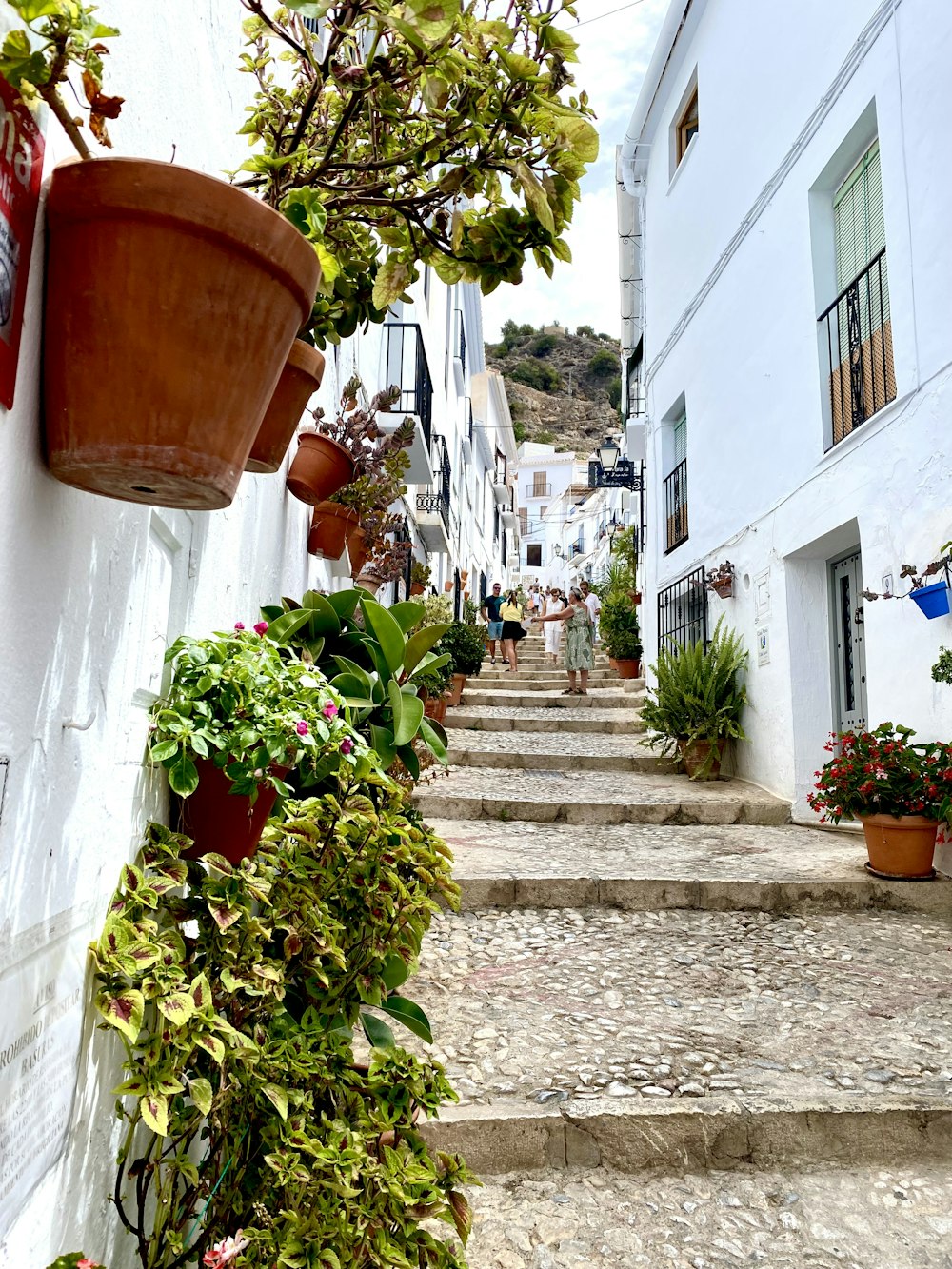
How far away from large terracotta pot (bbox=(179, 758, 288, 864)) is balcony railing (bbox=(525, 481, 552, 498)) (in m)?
44.8

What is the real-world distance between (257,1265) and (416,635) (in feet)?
5.40

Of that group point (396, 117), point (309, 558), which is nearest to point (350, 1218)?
point (396, 117)

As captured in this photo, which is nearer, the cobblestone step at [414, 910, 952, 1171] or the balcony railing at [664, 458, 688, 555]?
the cobblestone step at [414, 910, 952, 1171]

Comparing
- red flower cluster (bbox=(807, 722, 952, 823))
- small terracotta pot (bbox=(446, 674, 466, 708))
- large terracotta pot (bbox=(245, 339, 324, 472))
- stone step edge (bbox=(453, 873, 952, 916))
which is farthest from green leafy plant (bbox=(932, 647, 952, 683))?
small terracotta pot (bbox=(446, 674, 466, 708))

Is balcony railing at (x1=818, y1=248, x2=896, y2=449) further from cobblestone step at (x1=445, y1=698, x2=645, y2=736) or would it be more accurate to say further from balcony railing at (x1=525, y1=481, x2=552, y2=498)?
balcony railing at (x1=525, y1=481, x2=552, y2=498)

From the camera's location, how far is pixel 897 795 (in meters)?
4.21

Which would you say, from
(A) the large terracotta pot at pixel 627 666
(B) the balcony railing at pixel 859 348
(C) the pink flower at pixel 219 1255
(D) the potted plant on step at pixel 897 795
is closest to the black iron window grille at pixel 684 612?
(B) the balcony railing at pixel 859 348

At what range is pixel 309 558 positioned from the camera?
3.83m

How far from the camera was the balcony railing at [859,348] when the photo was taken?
17.2 feet

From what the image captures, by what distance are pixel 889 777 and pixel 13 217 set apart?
4407 mm

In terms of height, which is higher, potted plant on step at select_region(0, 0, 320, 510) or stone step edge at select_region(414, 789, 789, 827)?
potted plant on step at select_region(0, 0, 320, 510)

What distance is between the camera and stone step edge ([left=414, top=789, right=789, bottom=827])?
5.77 metres

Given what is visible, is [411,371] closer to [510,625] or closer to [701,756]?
[701,756]

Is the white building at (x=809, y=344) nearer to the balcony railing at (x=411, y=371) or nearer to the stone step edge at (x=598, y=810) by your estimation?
the stone step edge at (x=598, y=810)
